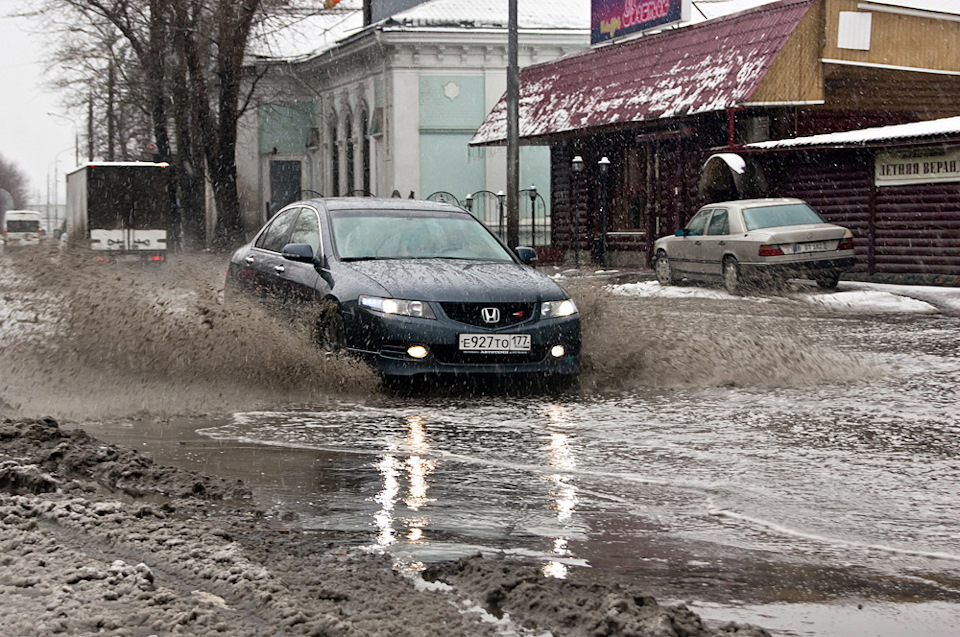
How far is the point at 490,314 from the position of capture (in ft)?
30.5

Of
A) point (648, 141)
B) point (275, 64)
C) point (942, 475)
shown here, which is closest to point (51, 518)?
point (942, 475)

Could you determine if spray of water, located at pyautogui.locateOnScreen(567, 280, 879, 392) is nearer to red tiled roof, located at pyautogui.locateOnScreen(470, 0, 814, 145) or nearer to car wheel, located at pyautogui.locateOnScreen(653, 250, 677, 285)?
car wheel, located at pyautogui.locateOnScreen(653, 250, 677, 285)

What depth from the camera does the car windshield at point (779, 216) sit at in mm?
22375

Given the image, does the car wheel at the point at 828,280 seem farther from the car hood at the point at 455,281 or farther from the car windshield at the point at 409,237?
the car hood at the point at 455,281

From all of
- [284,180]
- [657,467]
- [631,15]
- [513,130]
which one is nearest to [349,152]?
[284,180]

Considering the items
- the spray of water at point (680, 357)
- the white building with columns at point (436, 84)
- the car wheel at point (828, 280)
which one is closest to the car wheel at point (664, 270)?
the car wheel at point (828, 280)

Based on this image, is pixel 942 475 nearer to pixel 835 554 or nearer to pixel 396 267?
pixel 835 554

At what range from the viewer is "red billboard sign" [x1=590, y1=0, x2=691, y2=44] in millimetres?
30359

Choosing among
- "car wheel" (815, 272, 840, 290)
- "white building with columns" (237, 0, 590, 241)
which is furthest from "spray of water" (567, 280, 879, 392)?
"white building with columns" (237, 0, 590, 241)

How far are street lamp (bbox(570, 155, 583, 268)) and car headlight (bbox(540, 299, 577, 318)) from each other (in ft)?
76.8

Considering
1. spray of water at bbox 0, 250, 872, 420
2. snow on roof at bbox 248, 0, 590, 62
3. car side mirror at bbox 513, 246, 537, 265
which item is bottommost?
spray of water at bbox 0, 250, 872, 420

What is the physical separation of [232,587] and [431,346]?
4.96 meters

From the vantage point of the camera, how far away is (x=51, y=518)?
5094 mm

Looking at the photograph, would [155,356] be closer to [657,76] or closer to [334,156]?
[657,76]
